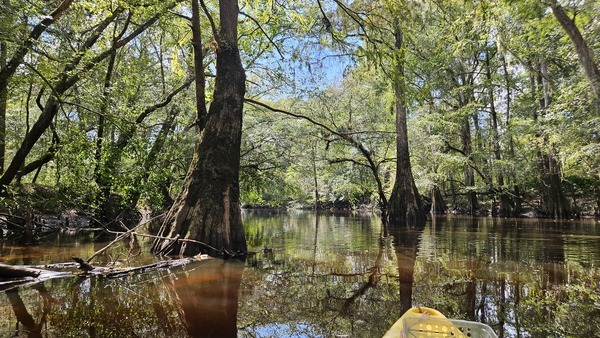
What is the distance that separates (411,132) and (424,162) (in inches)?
78.6

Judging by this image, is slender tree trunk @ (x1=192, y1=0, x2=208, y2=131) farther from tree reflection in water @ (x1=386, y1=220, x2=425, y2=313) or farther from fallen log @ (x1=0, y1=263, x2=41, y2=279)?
tree reflection in water @ (x1=386, y1=220, x2=425, y2=313)

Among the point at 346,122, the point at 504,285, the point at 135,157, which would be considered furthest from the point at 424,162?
the point at 504,285

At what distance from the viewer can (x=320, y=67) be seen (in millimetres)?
8453

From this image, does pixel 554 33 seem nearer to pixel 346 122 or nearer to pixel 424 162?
pixel 424 162

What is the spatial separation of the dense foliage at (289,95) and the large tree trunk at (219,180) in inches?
27.1

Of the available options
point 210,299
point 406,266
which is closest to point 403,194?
point 406,266

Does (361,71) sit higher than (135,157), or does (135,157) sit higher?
(361,71)

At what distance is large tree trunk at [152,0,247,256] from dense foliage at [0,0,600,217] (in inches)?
A: 27.1

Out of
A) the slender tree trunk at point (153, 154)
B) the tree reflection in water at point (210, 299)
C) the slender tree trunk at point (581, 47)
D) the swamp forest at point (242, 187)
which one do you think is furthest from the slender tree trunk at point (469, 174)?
the tree reflection in water at point (210, 299)

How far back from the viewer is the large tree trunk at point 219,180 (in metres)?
7.09

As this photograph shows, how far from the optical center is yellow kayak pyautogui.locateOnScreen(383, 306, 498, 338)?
225cm

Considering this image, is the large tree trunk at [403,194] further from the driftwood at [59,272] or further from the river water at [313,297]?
the driftwood at [59,272]

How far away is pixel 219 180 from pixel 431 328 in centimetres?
575

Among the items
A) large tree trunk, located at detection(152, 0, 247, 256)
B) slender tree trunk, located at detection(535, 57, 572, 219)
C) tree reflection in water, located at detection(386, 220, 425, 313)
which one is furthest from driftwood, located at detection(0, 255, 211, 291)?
slender tree trunk, located at detection(535, 57, 572, 219)
